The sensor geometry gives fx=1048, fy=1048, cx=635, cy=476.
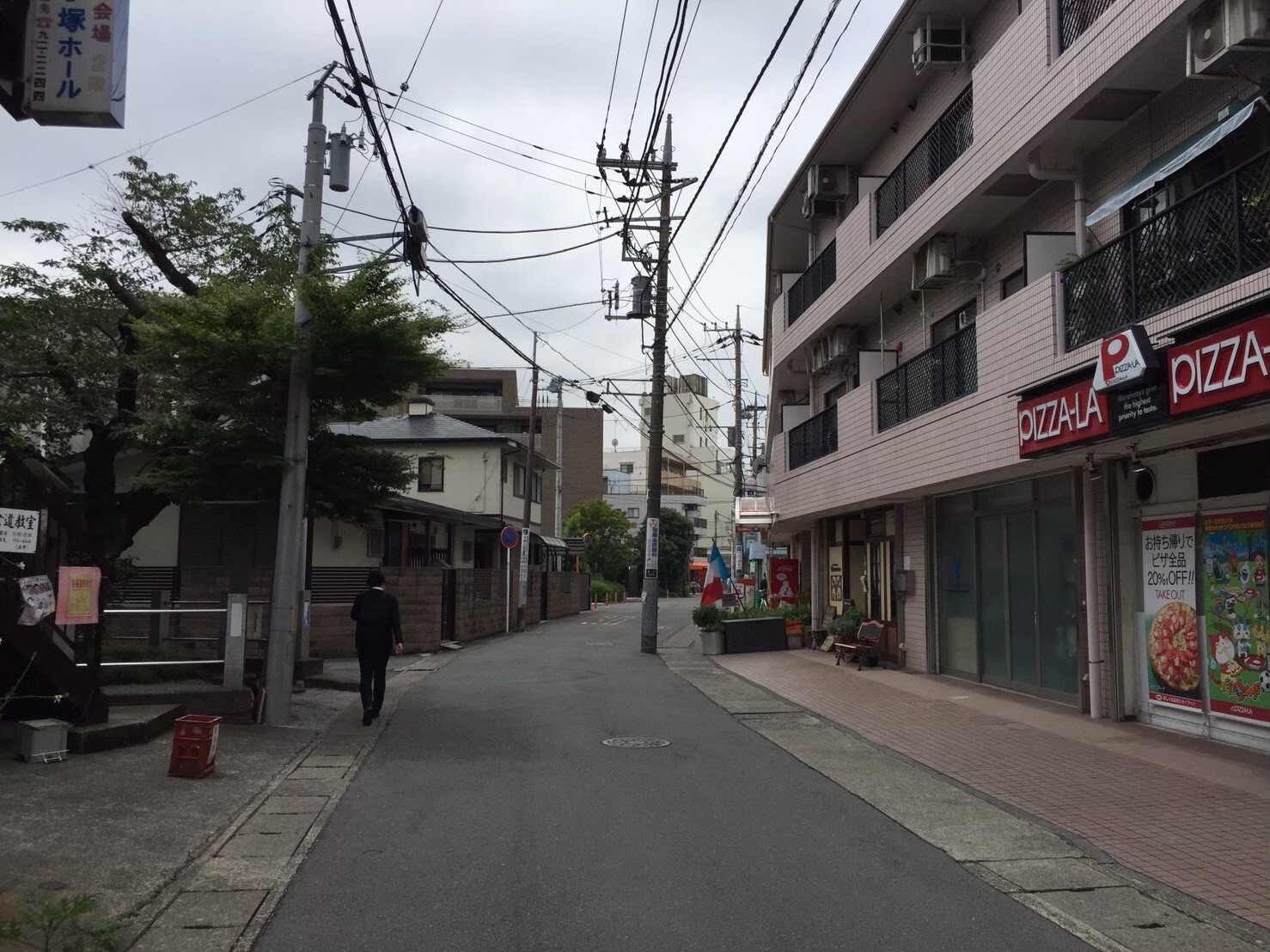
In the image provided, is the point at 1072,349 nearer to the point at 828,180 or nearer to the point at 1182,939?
the point at 1182,939

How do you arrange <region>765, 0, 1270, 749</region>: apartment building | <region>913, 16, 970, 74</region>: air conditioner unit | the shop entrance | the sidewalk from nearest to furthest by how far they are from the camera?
1. the sidewalk
2. <region>765, 0, 1270, 749</region>: apartment building
3. the shop entrance
4. <region>913, 16, 970, 74</region>: air conditioner unit

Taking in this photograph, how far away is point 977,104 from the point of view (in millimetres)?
13508

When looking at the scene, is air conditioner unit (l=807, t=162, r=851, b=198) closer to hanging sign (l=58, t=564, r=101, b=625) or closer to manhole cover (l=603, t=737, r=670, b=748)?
manhole cover (l=603, t=737, r=670, b=748)

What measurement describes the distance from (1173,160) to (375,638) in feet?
31.0

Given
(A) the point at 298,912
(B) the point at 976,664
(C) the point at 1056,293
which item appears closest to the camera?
(A) the point at 298,912

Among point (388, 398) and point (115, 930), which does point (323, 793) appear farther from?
point (388, 398)

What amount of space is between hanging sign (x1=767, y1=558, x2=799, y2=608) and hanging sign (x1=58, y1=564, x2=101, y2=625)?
19834mm

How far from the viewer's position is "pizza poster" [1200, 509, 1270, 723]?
968 cm

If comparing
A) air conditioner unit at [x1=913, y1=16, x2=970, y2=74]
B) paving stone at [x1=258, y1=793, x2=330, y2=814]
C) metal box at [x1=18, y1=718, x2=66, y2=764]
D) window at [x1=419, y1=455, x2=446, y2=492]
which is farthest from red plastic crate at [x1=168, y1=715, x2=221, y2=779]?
window at [x1=419, y1=455, x2=446, y2=492]

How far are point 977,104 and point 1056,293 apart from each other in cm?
341

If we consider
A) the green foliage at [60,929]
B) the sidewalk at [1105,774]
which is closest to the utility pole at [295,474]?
the sidewalk at [1105,774]

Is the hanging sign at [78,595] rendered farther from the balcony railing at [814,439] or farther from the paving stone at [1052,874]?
the balcony railing at [814,439]

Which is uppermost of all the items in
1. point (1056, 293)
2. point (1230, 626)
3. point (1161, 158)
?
point (1161, 158)

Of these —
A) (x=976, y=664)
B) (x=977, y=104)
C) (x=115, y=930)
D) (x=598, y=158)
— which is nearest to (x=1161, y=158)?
(x=977, y=104)
